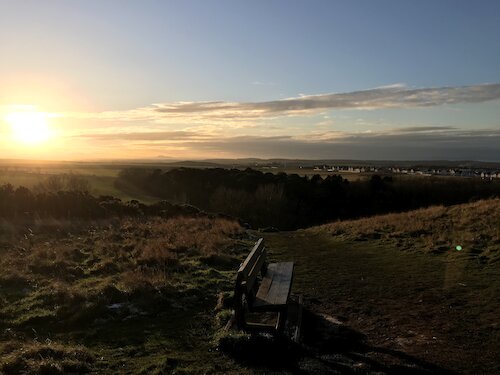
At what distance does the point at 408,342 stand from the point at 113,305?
203 inches

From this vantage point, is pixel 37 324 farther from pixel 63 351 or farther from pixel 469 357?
pixel 469 357

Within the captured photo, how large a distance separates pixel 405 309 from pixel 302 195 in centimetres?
4680

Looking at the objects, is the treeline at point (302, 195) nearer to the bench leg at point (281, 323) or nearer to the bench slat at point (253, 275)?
the bench slat at point (253, 275)

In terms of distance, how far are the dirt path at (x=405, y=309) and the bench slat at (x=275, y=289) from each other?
0.73 m

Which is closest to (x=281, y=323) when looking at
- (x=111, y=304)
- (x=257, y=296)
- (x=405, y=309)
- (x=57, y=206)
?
(x=257, y=296)

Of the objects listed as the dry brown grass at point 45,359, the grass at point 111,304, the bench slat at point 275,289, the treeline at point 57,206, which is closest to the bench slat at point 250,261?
the bench slat at point 275,289

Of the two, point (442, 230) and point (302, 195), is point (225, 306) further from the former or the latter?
point (302, 195)

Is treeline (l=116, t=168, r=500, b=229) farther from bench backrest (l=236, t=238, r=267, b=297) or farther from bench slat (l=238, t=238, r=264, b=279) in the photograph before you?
bench backrest (l=236, t=238, r=267, b=297)

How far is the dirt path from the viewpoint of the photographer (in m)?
6.21

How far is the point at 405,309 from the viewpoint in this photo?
8.65 metres

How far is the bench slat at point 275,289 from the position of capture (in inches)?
273

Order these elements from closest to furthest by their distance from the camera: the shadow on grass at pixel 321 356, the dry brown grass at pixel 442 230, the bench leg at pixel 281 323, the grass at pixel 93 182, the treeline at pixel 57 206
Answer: the shadow on grass at pixel 321 356, the bench leg at pixel 281 323, the dry brown grass at pixel 442 230, the treeline at pixel 57 206, the grass at pixel 93 182

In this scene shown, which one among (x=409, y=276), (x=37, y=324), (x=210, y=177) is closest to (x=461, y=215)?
(x=409, y=276)

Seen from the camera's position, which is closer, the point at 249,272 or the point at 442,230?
the point at 249,272
